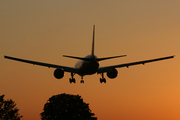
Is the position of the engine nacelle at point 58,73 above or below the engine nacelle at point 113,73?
below

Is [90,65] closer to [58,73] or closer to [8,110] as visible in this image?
[58,73]

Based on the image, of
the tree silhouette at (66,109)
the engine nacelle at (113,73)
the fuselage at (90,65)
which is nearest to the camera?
the fuselage at (90,65)

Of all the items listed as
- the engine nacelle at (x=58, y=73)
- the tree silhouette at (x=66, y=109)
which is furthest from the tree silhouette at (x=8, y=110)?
the engine nacelle at (x=58, y=73)

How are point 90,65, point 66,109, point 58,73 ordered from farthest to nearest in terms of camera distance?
1. point 66,109
2. point 58,73
3. point 90,65

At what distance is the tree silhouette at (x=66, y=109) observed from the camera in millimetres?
105562

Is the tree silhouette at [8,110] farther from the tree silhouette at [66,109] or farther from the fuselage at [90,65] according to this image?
the fuselage at [90,65]

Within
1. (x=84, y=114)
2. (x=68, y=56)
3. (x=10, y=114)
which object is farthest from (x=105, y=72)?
(x=10, y=114)

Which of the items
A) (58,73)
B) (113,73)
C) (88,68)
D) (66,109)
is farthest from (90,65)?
(66,109)

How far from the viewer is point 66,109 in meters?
107

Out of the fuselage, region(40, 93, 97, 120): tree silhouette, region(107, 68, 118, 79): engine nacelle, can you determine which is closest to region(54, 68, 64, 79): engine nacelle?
the fuselage

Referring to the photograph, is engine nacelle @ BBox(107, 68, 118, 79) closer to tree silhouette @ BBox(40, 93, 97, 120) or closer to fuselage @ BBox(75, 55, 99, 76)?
fuselage @ BBox(75, 55, 99, 76)

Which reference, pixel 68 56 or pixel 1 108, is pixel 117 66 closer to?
pixel 68 56

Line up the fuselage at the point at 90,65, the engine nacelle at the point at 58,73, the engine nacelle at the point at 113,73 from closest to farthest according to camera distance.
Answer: the fuselage at the point at 90,65
the engine nacelle at the point at 58,73
the engine nacelle at the point at 113,73

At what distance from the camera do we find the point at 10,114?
116000 millimetres
